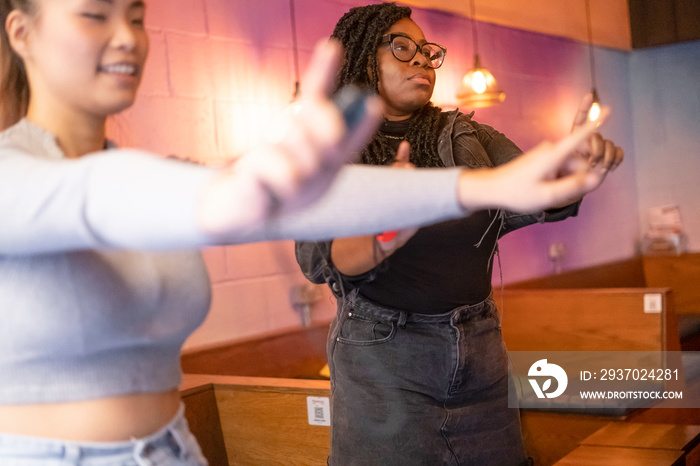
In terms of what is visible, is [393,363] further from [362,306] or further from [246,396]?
[246,396]

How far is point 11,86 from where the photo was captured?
2.64ft

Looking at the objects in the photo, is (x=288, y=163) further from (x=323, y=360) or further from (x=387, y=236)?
(x=323, y=360)

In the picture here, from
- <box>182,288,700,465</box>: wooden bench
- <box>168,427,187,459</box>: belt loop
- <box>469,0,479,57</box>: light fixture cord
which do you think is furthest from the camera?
<box>469,0,479,57</box>: light fixture cord

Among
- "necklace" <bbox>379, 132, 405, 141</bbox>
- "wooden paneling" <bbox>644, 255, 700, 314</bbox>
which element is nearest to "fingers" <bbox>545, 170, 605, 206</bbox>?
"necklace" <bbox>379, 132, 405, 141</bbox>

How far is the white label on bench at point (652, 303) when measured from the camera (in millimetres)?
3277

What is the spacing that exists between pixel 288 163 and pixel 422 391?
0.95 metres

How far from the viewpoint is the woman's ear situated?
75 cm

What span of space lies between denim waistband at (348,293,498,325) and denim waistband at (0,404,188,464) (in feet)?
2.08

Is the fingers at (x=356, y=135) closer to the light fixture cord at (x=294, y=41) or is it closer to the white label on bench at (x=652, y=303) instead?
the light fixture cord at (x=294, y=41)

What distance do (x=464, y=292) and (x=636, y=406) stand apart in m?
1.90

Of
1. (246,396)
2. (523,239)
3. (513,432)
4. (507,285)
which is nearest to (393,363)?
(513,432)

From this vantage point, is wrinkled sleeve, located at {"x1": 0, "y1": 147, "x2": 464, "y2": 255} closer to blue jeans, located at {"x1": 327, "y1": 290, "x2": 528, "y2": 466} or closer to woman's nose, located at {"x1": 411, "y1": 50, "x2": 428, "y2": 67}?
blue jeans, located at {"x1": 327, "y1": 290, "x2": 528, "y2": 466}

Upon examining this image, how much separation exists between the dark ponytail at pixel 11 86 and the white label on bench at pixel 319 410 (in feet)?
4.77

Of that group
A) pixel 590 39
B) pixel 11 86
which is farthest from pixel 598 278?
pixel 11 86
